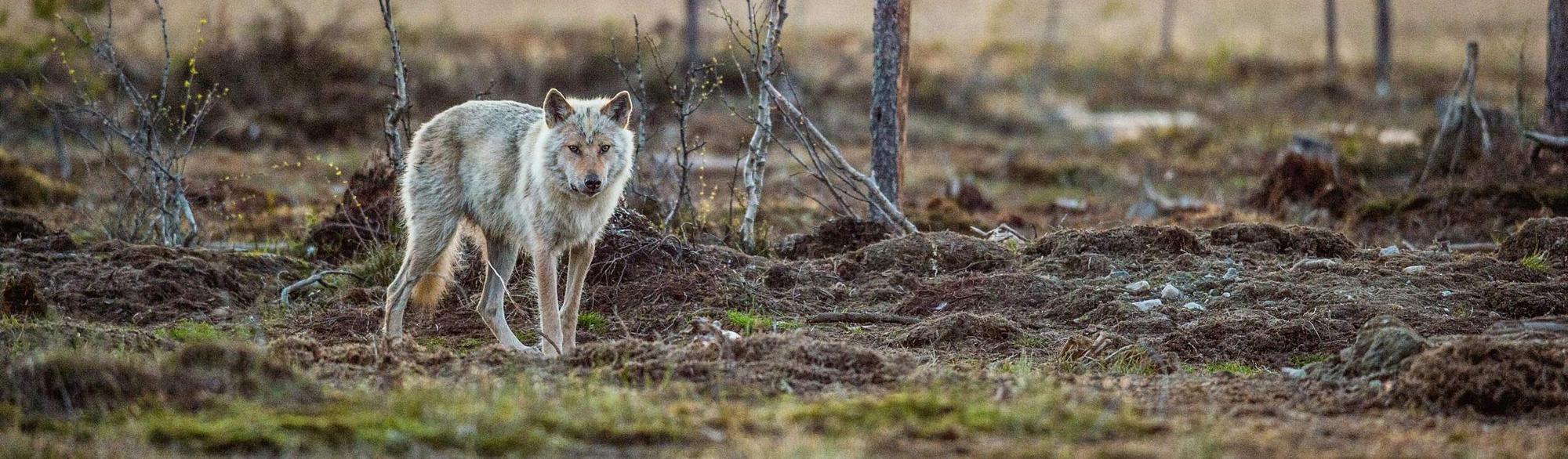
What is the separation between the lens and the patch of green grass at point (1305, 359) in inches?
292

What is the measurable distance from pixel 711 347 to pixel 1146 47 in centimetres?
3976

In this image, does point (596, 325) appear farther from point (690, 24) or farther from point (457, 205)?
point (690, 24)

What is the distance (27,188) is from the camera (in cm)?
1445

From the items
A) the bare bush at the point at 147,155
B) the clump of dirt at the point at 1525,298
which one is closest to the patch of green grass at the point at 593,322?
the bare bush at the point at 147,155

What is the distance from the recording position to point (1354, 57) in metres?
42.4

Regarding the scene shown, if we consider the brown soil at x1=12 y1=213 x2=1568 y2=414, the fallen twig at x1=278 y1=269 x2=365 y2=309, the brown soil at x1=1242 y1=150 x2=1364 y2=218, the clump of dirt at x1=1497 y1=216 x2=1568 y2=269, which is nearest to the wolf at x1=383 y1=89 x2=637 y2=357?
the brown soil at x1=12 y1=213 x2=1568 y2=414

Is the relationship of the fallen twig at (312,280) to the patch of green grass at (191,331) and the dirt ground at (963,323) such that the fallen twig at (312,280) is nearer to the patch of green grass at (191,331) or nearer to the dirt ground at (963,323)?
the dirt ground at (963,323)

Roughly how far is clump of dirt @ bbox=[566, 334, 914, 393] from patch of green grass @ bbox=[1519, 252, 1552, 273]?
16.6ft

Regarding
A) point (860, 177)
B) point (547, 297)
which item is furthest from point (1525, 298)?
point (547, 297)

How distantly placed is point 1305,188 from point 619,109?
1047 centimetres

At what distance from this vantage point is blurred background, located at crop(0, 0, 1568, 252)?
12.6m

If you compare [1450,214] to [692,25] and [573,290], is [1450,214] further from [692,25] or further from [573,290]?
[692,25]

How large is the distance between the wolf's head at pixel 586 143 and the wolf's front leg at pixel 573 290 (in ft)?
1.62

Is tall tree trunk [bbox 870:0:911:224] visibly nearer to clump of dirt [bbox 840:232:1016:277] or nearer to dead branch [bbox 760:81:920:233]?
dead branch [bbox 760:81:920:233]
